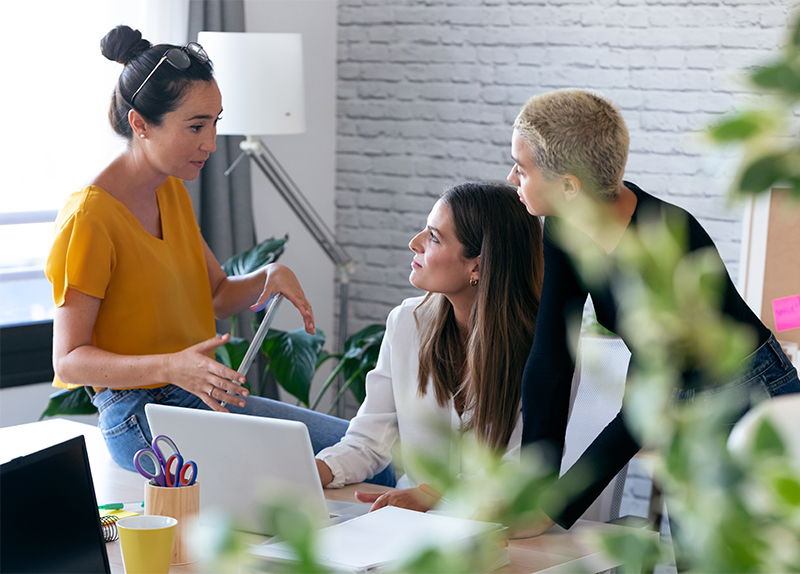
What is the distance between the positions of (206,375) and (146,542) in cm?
56

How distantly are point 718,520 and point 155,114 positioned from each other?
6.31 feet

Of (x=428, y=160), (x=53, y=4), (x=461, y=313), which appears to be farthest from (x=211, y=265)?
(x=428, y=160)

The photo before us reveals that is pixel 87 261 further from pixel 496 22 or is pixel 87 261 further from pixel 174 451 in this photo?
pixel 496 22

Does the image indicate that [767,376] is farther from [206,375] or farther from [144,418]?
[144,418]

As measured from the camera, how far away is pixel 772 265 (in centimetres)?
279

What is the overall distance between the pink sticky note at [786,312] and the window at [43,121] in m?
2.35

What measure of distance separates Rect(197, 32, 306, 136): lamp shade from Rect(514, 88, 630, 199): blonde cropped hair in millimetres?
1760

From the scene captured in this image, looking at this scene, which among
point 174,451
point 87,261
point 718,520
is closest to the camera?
point 718,520

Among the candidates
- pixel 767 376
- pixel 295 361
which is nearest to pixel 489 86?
pixel 295 361

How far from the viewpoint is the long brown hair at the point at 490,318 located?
1.81 m

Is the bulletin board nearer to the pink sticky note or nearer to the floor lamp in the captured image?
the pink sticky note

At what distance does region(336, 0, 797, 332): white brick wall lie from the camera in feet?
10.9

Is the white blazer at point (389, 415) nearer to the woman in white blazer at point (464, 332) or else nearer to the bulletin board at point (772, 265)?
the woman in white blazer at point (464, 332)

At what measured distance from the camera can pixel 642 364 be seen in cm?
27
